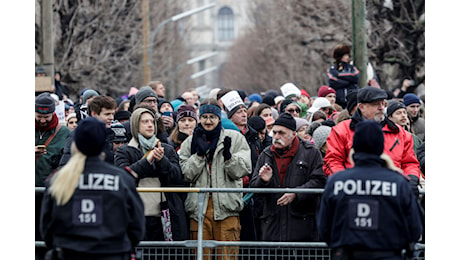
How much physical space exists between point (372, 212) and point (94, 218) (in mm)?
1999

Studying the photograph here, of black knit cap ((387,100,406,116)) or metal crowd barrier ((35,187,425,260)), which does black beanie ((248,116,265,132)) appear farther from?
metal crowd barrier ((35,187,425,260))

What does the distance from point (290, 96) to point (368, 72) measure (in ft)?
7.60

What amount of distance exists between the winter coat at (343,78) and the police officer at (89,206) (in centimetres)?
862

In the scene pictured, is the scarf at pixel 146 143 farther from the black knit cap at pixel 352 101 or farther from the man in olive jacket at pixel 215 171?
the black knit cap at pixel 352 101

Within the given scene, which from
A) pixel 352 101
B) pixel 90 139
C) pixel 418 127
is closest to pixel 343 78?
pixel 418 127

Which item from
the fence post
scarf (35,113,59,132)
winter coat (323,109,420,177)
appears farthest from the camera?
scarf (35,113,59,132)

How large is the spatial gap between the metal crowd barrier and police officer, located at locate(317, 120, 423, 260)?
1.94 metres

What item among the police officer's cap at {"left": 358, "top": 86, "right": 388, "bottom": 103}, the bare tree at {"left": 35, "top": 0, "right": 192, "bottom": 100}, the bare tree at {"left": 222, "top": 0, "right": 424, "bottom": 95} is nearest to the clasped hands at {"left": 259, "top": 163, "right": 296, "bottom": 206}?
the police officer's cap at {"left": 358, "top": 86, "right": 388, "bottom": 103}

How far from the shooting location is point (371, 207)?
7.96m

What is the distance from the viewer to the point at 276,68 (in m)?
52.2

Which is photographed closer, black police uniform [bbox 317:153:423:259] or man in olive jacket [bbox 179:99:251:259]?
black police uniform [bbox 317:153:423:259]

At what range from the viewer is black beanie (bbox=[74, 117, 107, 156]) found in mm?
8008

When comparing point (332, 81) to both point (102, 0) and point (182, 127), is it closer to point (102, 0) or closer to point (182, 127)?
point (182, 127)

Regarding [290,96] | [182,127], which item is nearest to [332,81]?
[290,96]
